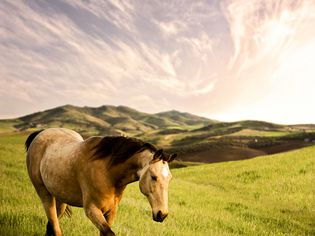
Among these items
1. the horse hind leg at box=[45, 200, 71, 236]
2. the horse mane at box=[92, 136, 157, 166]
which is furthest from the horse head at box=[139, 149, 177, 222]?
the horse hind leg at box=[45, 200, 71, 236]

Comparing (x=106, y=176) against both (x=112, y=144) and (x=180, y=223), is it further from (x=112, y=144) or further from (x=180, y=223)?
(x=180, y=223)

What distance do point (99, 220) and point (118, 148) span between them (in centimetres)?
129

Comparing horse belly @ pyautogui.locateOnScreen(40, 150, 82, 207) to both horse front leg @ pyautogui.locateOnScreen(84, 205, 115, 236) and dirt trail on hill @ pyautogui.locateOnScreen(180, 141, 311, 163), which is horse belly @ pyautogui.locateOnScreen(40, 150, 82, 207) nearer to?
horse front leg @ pyautogui.locateOnScreen(84, 205, 115, 236)

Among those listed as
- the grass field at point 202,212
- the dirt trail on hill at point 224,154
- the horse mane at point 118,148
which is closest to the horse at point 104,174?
the horse mane at point 118,148

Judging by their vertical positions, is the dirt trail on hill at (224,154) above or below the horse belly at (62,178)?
below

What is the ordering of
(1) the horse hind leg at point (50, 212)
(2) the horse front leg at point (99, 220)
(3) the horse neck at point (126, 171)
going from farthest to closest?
(1) the horse hind leg at point (50, 212)
(3) the horse neck at point (126, 171)
(2) the horse front leg at point (99, 220)

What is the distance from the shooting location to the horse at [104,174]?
5008 millimetres

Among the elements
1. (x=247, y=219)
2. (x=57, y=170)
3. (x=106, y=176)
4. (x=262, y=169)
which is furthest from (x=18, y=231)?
(x=262, y=169)

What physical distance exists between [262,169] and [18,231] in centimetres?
2409

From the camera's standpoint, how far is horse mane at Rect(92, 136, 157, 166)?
18.6 ft

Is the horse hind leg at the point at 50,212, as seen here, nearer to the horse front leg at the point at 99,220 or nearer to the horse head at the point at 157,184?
the horse front leg at the point at 99,220

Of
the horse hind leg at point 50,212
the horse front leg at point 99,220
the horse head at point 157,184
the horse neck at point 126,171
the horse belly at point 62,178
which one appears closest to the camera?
the horse head at point 157,184

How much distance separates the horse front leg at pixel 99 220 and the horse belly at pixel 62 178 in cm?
64

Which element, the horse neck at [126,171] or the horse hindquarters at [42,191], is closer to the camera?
the horse neck at [126,171]
